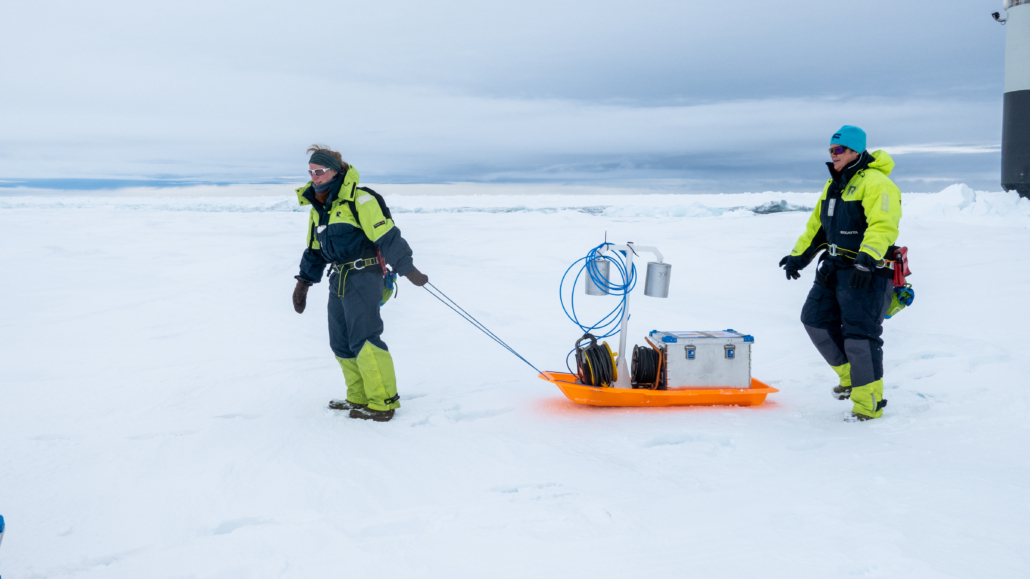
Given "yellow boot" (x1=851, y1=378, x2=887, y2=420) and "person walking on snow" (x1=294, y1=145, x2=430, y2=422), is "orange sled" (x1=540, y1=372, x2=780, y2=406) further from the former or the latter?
"person walking on snow" (x1=294, y1=145, x2=430, y2=422)

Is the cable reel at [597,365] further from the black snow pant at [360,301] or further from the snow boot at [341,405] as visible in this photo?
the snow boot at [341,405]

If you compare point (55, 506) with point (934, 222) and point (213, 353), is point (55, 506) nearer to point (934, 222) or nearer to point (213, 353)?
point (213, 353)

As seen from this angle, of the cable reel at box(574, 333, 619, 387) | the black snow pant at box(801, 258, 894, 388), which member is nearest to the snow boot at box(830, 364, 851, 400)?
the black snow pant at box(801, 258, 894, 388)

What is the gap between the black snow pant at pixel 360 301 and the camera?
3.29m

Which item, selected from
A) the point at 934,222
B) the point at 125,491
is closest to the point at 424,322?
the point at 125,491

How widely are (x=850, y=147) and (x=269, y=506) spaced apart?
318 cm

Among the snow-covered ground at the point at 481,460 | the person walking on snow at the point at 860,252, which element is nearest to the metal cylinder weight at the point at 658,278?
the snow-covered ground at the point at 481,460

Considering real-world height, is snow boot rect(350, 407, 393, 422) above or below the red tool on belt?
below

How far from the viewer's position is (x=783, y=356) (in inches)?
191

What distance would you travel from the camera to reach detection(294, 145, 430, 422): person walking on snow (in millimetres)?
3186

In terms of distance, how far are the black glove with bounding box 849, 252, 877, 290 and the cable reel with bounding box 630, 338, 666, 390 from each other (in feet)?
3.47

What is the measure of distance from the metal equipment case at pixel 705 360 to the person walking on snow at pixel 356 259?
1449mm

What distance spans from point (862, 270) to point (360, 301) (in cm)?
250

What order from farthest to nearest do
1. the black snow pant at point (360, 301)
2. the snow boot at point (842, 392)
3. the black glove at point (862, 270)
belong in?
the snow boot at point (842, 392) → the black snow pant at point (360, 301) → the black glove at point (862, 270)
